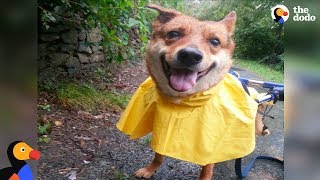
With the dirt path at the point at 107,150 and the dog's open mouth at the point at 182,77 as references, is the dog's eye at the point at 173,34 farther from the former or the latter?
the dirt path at the point at 107,150

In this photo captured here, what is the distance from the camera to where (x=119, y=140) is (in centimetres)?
165

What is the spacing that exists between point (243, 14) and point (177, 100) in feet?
1.24

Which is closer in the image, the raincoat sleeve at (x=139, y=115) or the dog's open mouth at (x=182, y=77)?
the dog's open mouth at (x=182, y=77)

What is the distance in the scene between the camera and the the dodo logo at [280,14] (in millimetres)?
1392

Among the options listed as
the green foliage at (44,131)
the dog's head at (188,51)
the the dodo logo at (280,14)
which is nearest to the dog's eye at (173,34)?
the dog's head at (188,51)

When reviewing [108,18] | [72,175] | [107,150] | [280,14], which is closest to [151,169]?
[107,150]

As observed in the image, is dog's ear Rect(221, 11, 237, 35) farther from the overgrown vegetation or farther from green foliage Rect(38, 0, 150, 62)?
green foliage Rect(38, 0, 150, 62)

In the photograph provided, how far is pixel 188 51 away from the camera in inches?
51.9

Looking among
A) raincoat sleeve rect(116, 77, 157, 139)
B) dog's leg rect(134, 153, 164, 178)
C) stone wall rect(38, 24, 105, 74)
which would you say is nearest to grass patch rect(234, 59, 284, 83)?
raincoat sleeve rect(116, 77, 157, 139)

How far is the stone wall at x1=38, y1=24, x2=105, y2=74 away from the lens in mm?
1663

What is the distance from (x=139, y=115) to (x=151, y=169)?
221 millimetres

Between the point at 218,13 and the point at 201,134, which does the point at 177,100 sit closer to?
the point at 201,134

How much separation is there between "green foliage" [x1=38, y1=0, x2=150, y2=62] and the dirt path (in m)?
0.09

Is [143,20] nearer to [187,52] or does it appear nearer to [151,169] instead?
[187,52]
